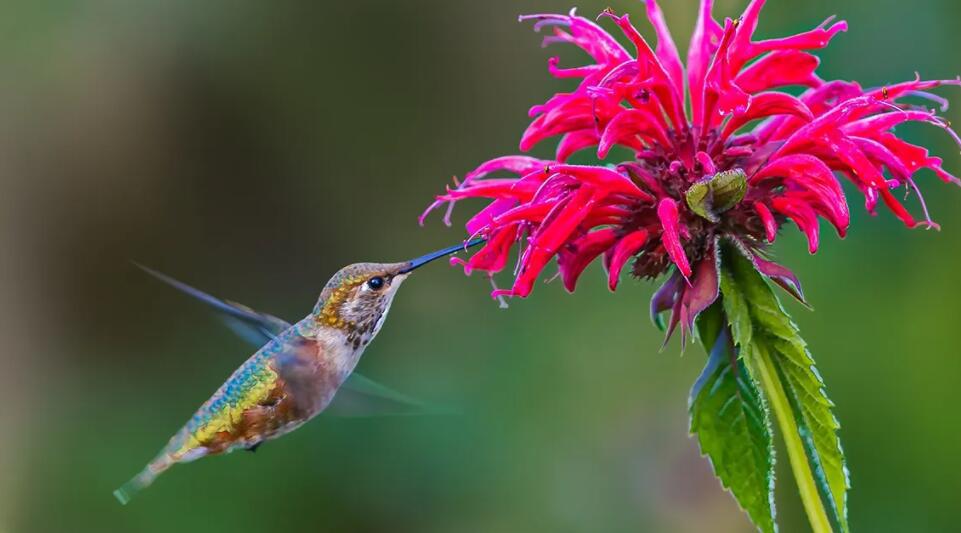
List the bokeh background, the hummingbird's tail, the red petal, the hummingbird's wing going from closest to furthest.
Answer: the red petal
the hummingbird's tail
the hummingbird's wing
the bokeh background

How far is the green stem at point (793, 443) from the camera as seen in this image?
1.33m

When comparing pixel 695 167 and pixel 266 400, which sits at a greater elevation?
Answer: pixel 695 167

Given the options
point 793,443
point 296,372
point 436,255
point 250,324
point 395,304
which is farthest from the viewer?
point 395,304

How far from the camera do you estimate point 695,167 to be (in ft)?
5.23

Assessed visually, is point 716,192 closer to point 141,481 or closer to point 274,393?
point 274,393

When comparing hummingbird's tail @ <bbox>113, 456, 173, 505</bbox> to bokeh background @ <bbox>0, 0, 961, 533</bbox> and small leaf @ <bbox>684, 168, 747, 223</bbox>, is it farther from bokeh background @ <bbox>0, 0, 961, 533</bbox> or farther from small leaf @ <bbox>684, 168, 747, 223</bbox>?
bokeh background @ <bbox>0, 0, 961, 533</bbox>

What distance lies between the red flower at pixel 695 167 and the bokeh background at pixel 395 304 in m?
1.79

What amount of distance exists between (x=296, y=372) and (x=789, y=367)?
857 millimetres

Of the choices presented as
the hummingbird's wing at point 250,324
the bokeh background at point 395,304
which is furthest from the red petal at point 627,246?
the bokeh background at point 395,304

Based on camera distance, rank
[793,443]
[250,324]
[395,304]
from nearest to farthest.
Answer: [793,443] → [250,324] → [395,304]

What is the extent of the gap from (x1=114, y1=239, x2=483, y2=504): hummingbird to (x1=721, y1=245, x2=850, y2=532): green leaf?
44cm

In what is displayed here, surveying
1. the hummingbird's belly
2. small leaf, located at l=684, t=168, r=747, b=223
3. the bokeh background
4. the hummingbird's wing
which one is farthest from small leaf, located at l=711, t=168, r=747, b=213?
the bokeh background

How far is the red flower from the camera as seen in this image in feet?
4.84

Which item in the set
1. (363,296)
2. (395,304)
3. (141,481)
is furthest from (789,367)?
(395,304)
